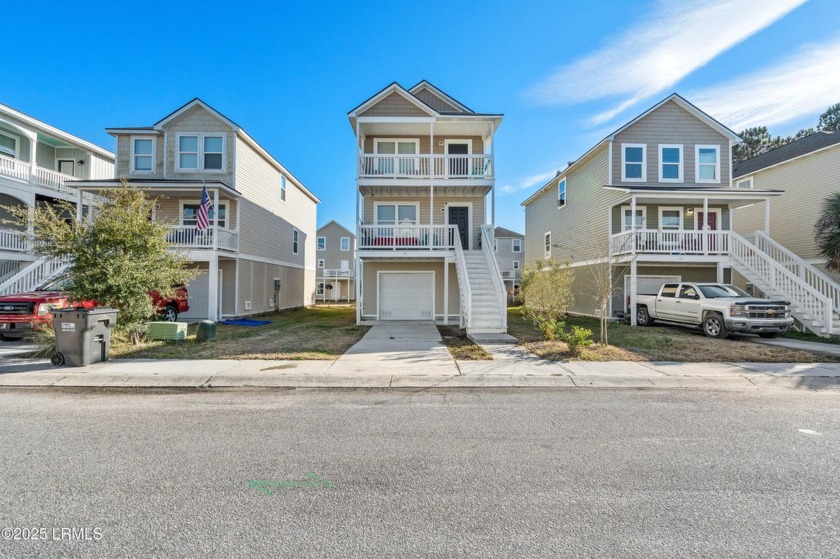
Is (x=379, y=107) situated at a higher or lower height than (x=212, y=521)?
higher

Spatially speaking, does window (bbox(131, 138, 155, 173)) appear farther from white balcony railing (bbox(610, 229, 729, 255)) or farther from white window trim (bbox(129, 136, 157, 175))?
white balcony railing (bbox(610, 229, 729, 255))

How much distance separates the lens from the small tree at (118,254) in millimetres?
9336

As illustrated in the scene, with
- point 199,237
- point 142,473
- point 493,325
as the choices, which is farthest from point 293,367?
point 199,237

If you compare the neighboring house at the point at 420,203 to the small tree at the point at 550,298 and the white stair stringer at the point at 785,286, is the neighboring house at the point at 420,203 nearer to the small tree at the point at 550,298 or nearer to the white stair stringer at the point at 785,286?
the small tree at the point at 550,298

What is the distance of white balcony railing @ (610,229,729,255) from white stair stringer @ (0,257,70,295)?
2044 centimetres

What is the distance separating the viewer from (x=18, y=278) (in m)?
14.0

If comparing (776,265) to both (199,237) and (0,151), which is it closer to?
(199,237)

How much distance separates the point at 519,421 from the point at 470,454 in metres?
1.30

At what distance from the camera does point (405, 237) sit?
1606cm

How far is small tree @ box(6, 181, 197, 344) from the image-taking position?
9.34 metres

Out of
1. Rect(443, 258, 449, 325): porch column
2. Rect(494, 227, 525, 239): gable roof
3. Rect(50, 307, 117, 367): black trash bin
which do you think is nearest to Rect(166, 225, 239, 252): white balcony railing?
Rect(50, 307, 117, 367): black trash bin

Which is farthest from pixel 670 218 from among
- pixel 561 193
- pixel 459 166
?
pixel 459 166

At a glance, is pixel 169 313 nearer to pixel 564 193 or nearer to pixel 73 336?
pixel 73 336

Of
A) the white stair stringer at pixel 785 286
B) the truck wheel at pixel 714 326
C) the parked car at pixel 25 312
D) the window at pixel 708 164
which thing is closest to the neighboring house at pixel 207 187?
the parked car at pixel 25 312
